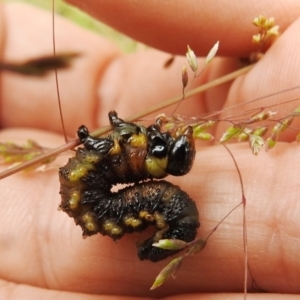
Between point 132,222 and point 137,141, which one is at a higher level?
point 137,141

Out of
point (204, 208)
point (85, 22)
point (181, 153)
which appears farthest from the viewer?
point (85, 22)

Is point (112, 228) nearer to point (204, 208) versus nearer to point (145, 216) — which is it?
point (145, 216)

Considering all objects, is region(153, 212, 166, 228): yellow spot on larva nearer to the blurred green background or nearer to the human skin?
the human skin

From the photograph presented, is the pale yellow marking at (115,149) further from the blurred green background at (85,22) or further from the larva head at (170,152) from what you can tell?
the blurred green background at (85,22)

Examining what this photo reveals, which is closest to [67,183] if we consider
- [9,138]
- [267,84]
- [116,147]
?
[116,147]

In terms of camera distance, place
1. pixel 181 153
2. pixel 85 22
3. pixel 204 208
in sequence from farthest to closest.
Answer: pixel 85 22
pixel 204 208
pixel 181 153

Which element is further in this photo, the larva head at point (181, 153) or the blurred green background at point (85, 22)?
the blurred green background at point (85, 22)

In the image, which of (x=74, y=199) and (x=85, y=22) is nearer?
(x=74, y=199)

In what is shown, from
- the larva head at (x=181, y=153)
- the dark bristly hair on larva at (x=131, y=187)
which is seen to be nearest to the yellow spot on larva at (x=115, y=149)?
the dark bristly hair on larva at (x=131, y=187)

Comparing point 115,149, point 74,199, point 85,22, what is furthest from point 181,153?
point 85,22
